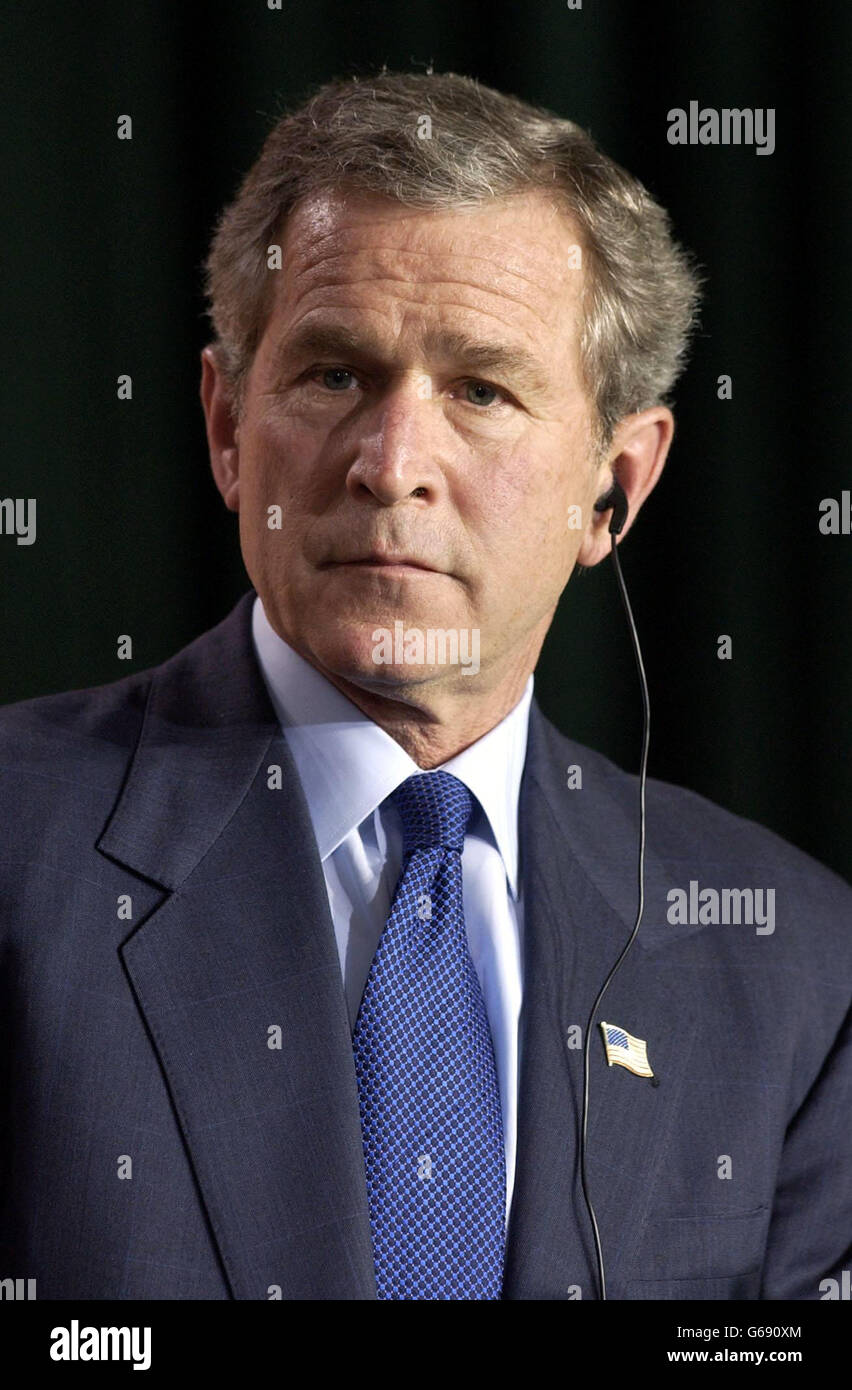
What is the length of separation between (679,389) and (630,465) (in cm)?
33

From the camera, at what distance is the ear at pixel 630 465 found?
5.61 ft

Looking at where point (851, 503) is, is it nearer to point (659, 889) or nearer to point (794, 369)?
point (794, 369)

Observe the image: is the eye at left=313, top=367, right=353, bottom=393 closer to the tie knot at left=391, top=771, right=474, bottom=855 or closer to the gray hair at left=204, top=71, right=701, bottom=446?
the gray hair at left=204, top=71, right=701, bottom=446

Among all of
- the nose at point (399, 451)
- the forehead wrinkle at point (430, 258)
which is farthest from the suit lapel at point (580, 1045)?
the forehead wrinkle at point (430, 258)

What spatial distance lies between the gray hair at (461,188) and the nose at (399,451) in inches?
7.3

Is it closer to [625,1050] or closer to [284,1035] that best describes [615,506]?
[625,1050]

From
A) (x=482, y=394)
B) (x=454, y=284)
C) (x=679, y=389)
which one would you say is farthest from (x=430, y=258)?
(x=679, y=389)

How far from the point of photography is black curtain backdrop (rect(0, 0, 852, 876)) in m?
1.87

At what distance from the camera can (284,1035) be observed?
137cm

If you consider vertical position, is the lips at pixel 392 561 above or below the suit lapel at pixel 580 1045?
above

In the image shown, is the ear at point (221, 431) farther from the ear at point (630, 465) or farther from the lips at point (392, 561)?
the ear at point (630, 465)

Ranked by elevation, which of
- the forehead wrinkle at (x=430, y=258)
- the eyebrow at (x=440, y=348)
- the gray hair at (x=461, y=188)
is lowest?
the eyebrow at (x=440, y=348)

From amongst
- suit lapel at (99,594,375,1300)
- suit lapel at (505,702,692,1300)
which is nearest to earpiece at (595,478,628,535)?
suit lapel at (505,702,692,1300)

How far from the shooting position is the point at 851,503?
2.02 metres
